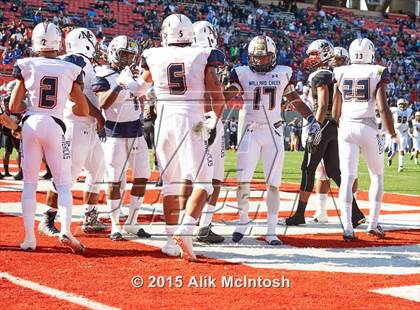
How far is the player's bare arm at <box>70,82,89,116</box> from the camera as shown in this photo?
5762 mm

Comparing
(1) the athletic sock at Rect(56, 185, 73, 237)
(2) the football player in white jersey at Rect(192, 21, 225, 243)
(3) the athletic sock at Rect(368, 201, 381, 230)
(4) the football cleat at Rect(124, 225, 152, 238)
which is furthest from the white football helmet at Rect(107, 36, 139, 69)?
(3) the athletic sock at Rect(368, 201, 381, 230)

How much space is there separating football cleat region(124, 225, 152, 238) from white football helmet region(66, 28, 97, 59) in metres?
1.74

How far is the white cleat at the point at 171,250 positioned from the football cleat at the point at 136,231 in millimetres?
935

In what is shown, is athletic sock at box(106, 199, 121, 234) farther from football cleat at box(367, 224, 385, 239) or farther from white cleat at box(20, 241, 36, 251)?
football cleat at box(367, 224, 385, 239)

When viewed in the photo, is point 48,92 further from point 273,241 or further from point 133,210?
point 273,241

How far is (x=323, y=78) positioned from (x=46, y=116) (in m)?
3.27

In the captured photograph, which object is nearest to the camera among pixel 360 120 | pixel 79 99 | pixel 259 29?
pixel 79 99

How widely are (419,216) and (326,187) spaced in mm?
1473

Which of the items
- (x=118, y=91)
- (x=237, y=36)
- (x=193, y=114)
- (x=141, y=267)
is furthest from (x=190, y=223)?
(x=237, y=36)

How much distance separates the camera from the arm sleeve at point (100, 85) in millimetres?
6246

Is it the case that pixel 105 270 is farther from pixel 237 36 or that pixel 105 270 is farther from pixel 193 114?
pixel 237 36

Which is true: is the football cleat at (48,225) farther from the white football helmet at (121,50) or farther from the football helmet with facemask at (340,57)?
the football helmet with facemask at (340,57)

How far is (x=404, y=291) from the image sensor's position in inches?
178

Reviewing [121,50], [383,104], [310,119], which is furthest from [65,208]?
[383,104]
